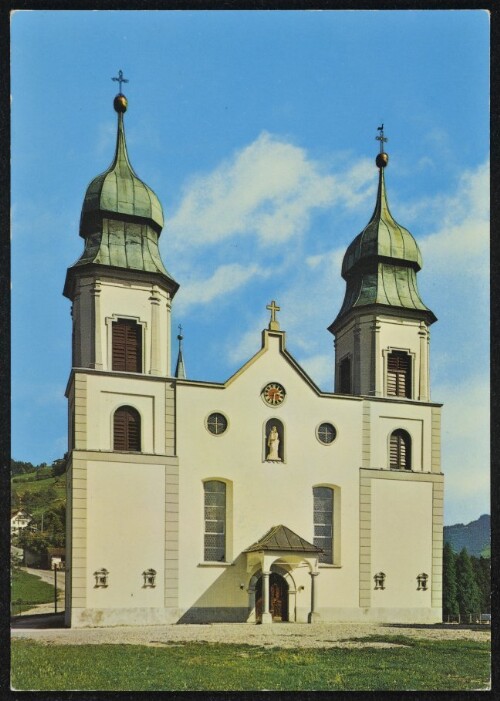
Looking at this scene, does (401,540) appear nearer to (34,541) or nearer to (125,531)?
(125,531)

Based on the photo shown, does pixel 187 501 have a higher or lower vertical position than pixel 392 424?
lower

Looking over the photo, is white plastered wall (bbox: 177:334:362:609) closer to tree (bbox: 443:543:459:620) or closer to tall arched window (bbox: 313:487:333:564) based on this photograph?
tall arched window (bbox: 313:487:333:564)

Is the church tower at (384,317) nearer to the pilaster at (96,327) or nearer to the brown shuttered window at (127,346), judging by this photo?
the brown shuttered window at (127,346)

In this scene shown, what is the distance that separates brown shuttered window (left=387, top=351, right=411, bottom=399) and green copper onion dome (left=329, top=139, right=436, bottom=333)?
5.20ft

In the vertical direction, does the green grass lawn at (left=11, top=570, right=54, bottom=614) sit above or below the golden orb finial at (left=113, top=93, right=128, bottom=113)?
below

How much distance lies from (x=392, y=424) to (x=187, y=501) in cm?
739

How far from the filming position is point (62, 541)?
89.5 ft

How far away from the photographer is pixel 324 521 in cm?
2744

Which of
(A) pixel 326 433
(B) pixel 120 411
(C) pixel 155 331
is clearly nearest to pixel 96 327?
(C) pixel 155 331

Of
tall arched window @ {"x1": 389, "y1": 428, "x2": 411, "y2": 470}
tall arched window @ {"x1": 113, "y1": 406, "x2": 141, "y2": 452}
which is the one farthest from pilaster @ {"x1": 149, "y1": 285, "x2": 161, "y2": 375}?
tall arched window @ {"x1": 389, "y1": 428, "x2": 411, "y2": 470}

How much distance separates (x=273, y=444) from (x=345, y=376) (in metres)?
4.69

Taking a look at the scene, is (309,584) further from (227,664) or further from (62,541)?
(227,664)

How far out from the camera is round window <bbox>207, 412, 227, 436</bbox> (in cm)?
2652
